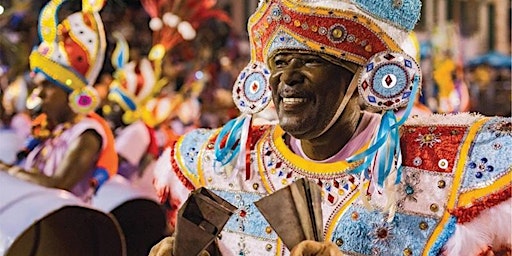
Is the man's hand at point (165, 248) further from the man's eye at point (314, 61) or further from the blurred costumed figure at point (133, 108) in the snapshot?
the blurred costumed figure at point (133, 108)

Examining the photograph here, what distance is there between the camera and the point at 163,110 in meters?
6.20

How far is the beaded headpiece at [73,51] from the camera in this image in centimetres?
329

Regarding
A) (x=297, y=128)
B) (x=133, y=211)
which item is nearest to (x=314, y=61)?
(x=297, y=128)

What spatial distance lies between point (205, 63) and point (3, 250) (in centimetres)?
836

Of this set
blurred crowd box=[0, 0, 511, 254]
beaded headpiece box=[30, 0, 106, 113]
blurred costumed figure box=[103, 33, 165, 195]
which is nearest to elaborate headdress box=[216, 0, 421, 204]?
blurred crowd box=[0, 0, 511, 254]

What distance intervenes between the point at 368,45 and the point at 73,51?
78.3 inches

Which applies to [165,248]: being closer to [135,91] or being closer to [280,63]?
[280,63]

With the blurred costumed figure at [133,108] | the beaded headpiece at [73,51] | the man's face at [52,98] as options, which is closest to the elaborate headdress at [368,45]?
the beaded headpiece at [73,51]

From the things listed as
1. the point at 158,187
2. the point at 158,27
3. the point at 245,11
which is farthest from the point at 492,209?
the point at 245,11

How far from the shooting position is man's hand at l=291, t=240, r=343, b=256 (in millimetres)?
1619

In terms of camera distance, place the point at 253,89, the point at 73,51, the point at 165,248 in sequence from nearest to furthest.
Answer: the point at 165,248 < the point at 253,89 < the point at 73,51

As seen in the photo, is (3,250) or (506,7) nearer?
(3,250)

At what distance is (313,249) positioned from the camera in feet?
5.34

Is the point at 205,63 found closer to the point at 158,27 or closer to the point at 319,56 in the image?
the point at 158,27
